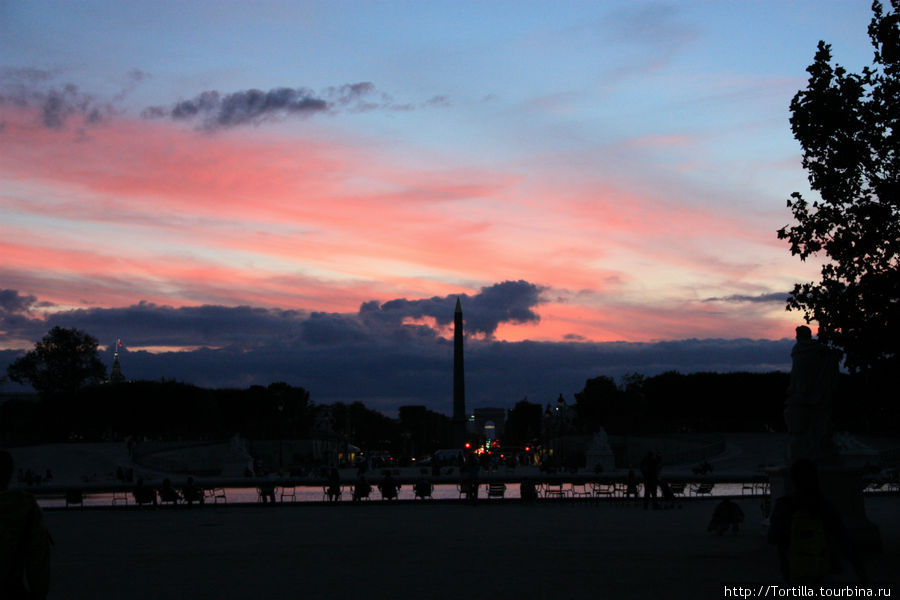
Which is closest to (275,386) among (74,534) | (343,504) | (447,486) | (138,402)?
(138,402)

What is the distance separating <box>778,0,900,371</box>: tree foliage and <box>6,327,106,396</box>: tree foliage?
120 metres

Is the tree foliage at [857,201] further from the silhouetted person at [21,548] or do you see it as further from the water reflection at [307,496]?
the water reflection at [307,496]

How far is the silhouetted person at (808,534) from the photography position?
7992 millimetres

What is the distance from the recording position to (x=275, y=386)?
168250 millimetres

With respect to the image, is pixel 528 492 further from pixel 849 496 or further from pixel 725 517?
pixel 849 496

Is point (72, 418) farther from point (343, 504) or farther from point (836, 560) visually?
point (836, 560)

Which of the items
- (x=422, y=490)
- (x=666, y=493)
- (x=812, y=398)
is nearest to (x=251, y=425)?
(x=422, y=490)

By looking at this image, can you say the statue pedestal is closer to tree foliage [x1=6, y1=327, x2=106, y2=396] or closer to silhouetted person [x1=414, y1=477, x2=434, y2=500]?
silhouetted person [x1=414, y1=477, x2=434, y2=500]

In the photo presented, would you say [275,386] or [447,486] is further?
[275,386]

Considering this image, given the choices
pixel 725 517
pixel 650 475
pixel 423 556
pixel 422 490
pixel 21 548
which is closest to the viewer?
pixel 21 548

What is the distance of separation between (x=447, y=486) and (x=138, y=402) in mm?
70048

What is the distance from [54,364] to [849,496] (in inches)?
4843

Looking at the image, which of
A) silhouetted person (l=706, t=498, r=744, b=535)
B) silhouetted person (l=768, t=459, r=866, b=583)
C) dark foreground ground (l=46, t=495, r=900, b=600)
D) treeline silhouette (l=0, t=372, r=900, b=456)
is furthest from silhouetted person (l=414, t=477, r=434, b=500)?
treeline silhouette (l=0, t=372, r=900, b=456)

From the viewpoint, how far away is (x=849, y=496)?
16.8m
